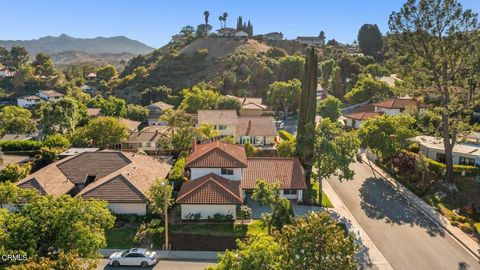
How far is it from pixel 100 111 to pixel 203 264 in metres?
69.3

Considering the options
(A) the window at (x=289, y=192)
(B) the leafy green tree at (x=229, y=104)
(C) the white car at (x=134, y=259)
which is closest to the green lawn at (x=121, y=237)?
(C) the white car at (x=134, y=259)

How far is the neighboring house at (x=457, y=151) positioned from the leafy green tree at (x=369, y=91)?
39.3 metres

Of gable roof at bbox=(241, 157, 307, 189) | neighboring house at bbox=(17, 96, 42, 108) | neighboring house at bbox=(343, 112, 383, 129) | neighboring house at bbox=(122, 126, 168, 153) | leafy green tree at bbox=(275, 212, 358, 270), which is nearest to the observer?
leafy green tree at bbox=(275, 212, 358, 270)

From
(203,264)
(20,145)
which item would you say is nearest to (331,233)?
(203,264)

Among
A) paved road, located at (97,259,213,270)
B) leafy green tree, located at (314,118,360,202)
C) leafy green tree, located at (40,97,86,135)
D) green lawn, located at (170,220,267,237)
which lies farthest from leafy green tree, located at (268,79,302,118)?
paved road, located at (97,259,213,270)

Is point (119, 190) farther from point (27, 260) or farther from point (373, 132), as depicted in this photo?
point (373, 132)

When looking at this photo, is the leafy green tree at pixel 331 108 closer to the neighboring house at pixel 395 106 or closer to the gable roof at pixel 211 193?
the neighboring house at pixel 395 106

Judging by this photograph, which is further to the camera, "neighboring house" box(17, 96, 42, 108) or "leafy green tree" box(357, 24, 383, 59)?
"leafy green tree" box(357, 24, 383, 59)

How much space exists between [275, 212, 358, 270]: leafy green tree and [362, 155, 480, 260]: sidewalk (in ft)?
71.4

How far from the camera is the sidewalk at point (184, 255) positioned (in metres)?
30.6

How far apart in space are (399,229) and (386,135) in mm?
15954

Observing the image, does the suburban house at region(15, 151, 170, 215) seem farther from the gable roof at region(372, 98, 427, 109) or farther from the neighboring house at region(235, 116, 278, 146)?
the gable roof at region(372, 98, 427, 109)

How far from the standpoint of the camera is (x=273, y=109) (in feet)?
317

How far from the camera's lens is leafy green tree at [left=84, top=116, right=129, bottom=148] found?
190 feet
